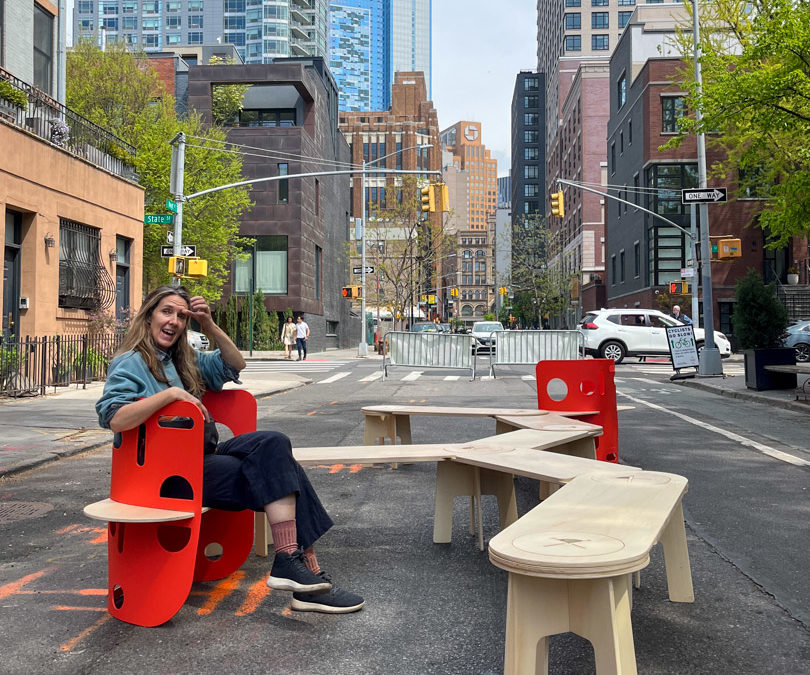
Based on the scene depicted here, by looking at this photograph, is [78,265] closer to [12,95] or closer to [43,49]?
[12,95]

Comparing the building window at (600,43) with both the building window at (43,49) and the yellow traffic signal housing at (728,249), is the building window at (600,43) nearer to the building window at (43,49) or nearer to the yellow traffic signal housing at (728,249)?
the yellow traffic signal housing at (728,249)

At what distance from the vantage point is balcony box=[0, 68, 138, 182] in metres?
16.5

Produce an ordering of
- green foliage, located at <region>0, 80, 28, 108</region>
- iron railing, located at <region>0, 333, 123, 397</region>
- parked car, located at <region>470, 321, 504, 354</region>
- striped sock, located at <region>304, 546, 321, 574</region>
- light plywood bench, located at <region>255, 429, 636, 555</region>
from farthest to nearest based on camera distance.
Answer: parked car, located at <region>470, 321, 504, 354</region>, green foliage, located at <region>0, 80, 28, 108</region>, iron railing, located at <region>0, 333, 123, 397</region>, light plywood bench, located at <region>255, 429, 636, 555</region>, striped sock, located at <region>304, 546, 321, 574</region>

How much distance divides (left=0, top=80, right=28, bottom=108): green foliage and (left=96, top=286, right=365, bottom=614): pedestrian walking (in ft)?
47.3

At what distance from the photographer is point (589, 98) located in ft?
261

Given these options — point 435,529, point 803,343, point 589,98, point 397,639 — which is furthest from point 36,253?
point 589,98

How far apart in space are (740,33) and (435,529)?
2398cm

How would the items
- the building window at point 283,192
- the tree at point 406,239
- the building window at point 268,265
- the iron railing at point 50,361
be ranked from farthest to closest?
the tree at point 406,239
the building window at point 268,265
the building window at point 283,192
the iron railing at point 50,361

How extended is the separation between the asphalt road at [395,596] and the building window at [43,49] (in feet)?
56.4

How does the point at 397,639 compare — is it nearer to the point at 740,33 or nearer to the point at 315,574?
the point at 315,574

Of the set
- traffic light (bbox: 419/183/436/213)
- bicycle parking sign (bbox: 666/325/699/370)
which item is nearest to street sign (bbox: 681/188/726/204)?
bicycle parking sign (bbox: 666/325/699/370)

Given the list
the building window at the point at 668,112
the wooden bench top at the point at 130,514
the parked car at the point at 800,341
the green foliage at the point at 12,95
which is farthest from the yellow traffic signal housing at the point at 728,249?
the building window at the point at 668,112

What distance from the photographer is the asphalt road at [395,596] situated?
3275 mm

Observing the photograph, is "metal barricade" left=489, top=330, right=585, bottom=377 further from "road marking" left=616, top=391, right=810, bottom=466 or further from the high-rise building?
the high-rise building
